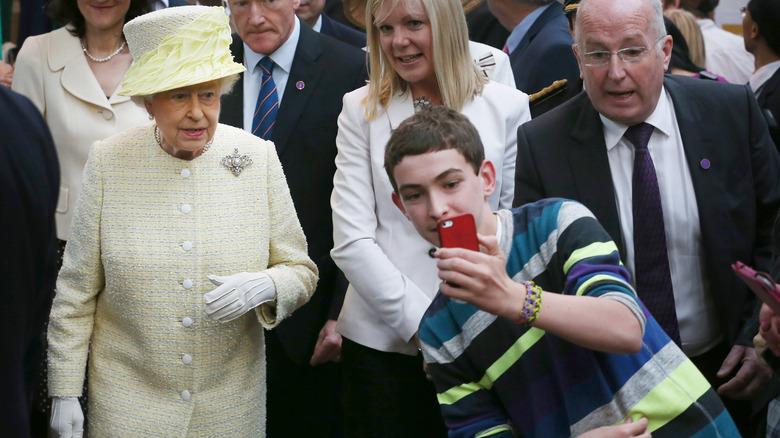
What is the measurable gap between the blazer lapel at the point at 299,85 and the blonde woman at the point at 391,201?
35cm

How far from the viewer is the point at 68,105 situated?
4117 millimetres

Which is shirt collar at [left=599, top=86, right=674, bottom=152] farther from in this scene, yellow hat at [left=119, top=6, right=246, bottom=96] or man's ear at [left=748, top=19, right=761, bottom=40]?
man's ear at [left=748, top=19, right=761, bottom=40]

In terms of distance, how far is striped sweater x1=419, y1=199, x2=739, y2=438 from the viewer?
2600mm

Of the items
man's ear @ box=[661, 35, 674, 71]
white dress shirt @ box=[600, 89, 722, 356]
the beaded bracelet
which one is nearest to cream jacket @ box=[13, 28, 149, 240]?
white dress shirt @ box=[600, 89, 722, 356]

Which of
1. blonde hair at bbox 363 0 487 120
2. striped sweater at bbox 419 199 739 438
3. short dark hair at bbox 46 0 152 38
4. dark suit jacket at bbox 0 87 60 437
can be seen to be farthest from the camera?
short dark hair at bbox 46 0 152 38

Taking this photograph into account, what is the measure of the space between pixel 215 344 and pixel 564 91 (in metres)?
1.85

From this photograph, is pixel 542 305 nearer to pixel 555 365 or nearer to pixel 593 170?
pixel 555 365

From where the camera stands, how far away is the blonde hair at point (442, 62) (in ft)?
12.3

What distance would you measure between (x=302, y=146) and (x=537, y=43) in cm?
113

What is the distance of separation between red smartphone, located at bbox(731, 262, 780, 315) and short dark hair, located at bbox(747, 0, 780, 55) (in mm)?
3122

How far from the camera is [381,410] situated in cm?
371

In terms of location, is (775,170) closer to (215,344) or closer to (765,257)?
(765,257)

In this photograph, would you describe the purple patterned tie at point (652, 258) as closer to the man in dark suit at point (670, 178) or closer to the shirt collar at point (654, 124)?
the man in dark suit at point (670, 178)

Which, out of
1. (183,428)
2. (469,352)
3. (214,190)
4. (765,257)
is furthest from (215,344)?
(765,257)
